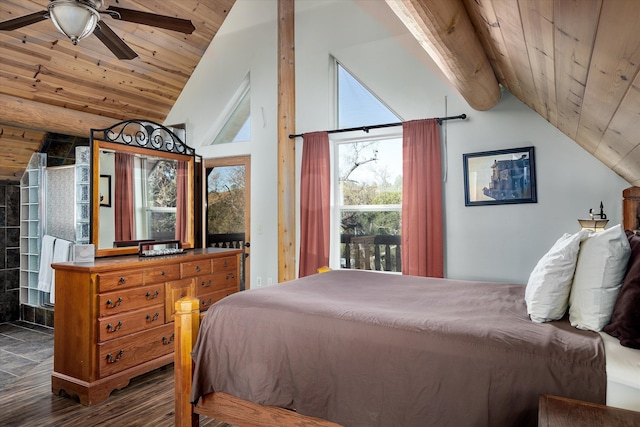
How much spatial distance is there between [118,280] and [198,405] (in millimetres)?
1234

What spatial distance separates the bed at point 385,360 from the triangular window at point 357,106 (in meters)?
2.22

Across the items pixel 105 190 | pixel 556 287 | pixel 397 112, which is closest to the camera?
pixel 556 287

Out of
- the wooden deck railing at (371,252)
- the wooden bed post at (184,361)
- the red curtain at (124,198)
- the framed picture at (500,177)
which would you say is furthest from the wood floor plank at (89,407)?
the framed picture at (500,177)

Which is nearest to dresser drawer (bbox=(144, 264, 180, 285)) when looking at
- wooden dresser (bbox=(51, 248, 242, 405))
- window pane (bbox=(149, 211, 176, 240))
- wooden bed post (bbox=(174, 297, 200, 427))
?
wooden dresser (bbox=(51, 248, 242, 405))

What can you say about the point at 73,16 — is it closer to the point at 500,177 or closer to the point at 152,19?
the point at 152,19

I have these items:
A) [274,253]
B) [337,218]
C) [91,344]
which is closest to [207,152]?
[274,253]

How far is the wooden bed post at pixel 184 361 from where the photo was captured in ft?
6.62

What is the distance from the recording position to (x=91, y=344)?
2.62 m

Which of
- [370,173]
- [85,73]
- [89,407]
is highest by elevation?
[85,73]

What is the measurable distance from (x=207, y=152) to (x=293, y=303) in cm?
355

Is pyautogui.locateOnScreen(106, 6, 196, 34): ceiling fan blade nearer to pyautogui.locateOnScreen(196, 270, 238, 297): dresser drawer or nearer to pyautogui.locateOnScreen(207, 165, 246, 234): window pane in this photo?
pyautogui.locateOnScreen(196, 270, 238, 297): dresser drawer

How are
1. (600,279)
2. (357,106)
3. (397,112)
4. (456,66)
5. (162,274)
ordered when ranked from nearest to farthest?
(600,279), (456,66), (162,274), (397,112), (357,106)

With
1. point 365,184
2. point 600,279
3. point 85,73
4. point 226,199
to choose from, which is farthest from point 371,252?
point 85,73

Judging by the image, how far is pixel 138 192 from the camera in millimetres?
3572
